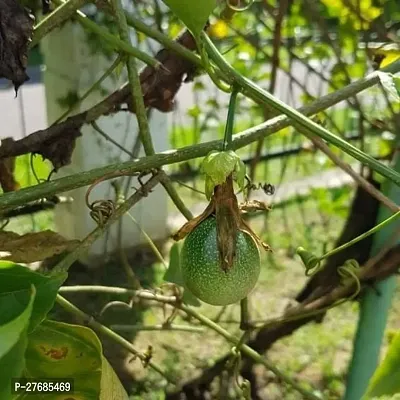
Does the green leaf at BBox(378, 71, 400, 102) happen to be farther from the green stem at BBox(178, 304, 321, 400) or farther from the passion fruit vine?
the green stem at BBox(178, 304, 321, 400)

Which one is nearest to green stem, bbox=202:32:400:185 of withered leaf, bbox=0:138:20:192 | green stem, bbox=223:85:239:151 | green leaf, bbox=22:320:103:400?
green stem, bbox=223:85:239:151

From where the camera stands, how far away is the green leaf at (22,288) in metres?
0.51

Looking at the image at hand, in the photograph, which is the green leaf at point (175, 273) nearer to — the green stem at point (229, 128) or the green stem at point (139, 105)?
the green stem at point (139, 105)

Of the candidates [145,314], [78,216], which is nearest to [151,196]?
[78,216]

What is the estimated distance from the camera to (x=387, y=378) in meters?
0.45

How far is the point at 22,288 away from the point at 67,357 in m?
0.19

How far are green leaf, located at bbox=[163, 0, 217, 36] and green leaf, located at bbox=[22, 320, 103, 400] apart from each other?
0.91 ft

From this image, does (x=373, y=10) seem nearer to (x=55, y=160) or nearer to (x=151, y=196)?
(x=55, y=160)

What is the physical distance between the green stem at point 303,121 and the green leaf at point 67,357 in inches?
10.4

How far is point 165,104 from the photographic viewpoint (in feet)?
3.48

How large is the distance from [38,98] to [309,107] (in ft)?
11.9

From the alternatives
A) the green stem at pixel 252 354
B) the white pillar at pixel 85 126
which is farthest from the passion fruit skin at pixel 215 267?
the white pillar at pixel 85 126

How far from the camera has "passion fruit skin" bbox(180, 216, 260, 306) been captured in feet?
2.35

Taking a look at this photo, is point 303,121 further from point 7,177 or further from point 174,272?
point 7,177
